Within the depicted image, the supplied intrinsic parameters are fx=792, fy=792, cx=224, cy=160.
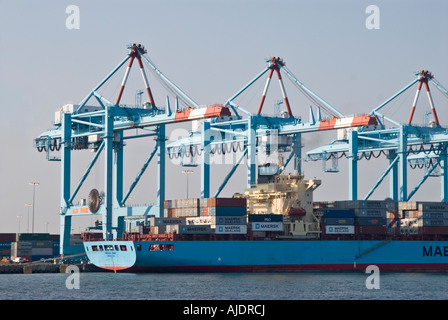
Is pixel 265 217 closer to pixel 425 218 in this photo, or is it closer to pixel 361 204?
pixel 361 204

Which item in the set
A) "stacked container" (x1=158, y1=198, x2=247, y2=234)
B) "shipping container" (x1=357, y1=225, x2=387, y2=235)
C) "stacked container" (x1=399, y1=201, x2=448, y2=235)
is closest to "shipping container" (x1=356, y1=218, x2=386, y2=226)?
"shipping container" (x1=357, y1=225, x2=387, y2=235)

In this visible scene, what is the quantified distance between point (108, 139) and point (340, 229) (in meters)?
23.3

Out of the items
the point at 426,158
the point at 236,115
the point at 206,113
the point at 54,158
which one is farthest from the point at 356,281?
the point at 426,158

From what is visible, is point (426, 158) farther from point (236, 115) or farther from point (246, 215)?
point (246, 215)

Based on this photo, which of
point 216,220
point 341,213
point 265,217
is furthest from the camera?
point 341,213

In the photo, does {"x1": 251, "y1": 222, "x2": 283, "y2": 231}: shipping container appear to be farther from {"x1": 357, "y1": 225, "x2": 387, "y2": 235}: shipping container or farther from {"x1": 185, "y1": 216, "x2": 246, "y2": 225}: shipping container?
{"x1": 357, "y1": 225, "x2": 387, "y2": 235}: shipping container

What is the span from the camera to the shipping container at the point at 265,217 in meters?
70.7

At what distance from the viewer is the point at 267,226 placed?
70.9 m

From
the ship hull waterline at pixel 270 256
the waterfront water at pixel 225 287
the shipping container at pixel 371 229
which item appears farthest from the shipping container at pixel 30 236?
the shipping container at pixel 371 229

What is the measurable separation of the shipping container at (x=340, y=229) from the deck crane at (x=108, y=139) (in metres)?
15.8

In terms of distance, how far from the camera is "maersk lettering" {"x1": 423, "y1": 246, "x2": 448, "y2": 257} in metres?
77.8

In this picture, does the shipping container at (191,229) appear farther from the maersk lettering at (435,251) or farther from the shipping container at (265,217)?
A: the maersk lettering at (435,251)

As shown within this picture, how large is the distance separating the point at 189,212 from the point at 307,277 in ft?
40.5

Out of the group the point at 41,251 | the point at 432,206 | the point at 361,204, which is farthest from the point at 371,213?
the point at 41,251
